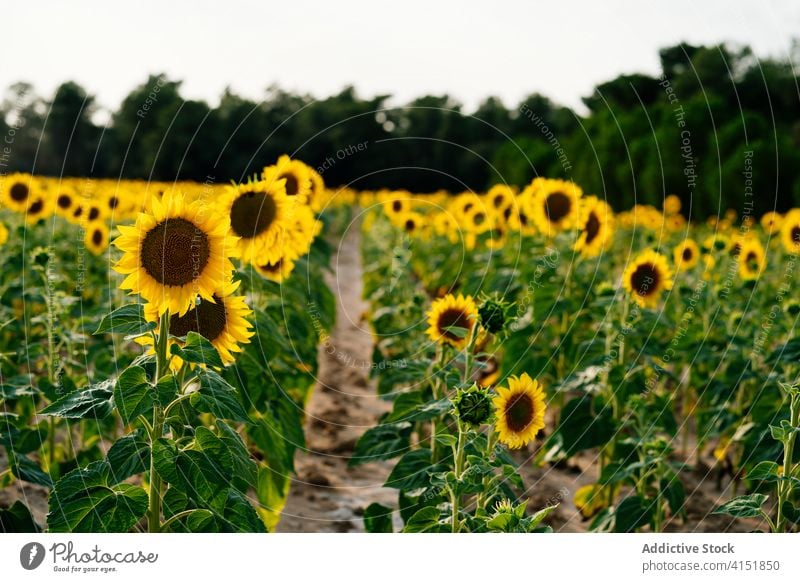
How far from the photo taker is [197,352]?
212 cm

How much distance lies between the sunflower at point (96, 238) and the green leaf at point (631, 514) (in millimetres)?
4562

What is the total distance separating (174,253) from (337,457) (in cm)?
219

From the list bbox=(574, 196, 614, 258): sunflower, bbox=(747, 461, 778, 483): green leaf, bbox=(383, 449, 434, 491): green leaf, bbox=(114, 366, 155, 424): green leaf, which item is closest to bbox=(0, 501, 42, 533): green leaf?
bbox=(114, 366, 155, 424): green leaf

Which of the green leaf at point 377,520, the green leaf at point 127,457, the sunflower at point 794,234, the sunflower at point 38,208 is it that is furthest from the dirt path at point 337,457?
the sunflower at point 794,234

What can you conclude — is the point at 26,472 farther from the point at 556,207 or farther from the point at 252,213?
the point at 556,207

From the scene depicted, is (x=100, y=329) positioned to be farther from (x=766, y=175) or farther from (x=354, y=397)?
(x=766, y=175)

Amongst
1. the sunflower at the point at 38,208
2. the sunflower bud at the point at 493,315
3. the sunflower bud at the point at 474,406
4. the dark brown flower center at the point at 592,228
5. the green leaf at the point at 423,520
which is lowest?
the green leaf at the point at 423,520

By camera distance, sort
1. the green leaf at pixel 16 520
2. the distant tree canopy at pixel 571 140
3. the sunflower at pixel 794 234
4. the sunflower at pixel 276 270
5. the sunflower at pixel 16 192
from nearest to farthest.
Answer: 1. the green leaf at pixel 16 520
2. the sunflower at pixel 276 270
3. the sunflower at pixel 794 234
4. the sunflower at pixel 16 192
5. the distant tree canopy at pixel 571 140

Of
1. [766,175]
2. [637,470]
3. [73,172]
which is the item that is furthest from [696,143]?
[73,172]

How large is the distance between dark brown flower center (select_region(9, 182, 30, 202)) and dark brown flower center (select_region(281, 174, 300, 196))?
4291 mm

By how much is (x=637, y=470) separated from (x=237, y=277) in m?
2.06


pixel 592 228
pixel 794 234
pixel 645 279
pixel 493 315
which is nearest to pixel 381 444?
pixel 493 315

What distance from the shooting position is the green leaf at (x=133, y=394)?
2037mm

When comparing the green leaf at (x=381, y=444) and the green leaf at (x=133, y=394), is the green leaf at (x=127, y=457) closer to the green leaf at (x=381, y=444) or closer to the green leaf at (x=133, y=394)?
the green leaf at (x=133, y=394)
